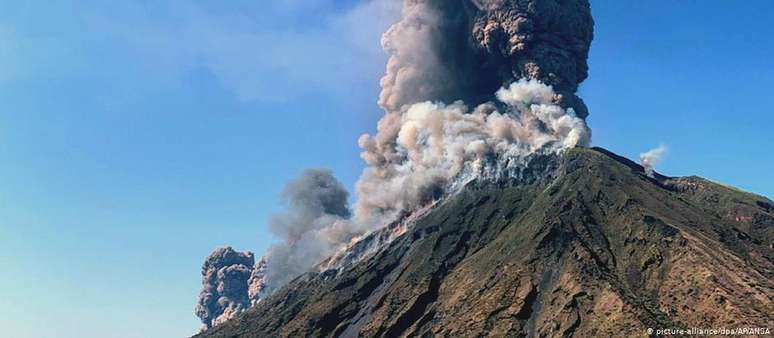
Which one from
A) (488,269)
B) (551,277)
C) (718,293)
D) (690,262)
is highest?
(488,269)

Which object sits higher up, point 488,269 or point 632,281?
point 488,269

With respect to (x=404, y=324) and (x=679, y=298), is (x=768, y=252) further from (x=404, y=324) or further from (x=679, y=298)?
(x=404, y=324)

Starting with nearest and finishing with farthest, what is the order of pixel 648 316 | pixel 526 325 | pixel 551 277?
pixel 648 316
pixel 526 325
pixel 551 277

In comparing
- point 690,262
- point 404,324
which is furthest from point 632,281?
point 404,324

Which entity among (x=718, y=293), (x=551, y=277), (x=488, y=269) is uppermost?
(x=488, y=269)

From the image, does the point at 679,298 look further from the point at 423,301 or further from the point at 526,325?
the point at 423,301

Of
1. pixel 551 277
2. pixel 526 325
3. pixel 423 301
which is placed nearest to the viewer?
pixel 526 325

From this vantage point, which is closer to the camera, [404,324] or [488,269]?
[404,324]

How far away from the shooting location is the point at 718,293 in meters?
150

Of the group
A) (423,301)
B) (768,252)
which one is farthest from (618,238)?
(423,301)

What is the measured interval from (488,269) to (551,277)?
67.3 ft

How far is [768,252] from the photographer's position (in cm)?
18525

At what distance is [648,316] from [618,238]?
4631 cm

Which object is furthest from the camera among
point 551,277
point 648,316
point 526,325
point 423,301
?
point 423,301
